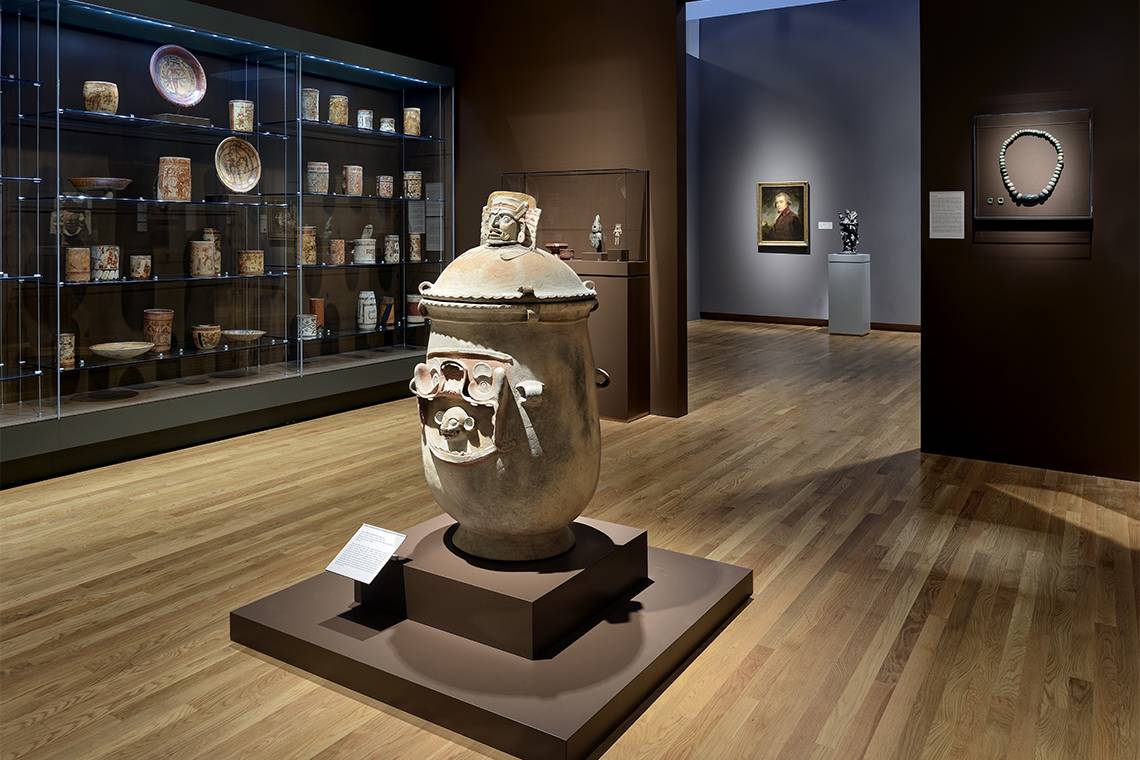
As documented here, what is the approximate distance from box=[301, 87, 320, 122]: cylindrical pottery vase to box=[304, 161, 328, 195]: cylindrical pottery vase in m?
0.36

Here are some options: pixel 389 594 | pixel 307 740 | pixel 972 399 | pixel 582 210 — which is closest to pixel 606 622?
pixel 389 594

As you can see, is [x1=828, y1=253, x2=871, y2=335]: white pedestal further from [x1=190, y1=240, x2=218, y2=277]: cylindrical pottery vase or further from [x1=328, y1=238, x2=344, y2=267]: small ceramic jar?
[x1=190, y1=240, x2=218, y2=277]: cylindrical pottery vase

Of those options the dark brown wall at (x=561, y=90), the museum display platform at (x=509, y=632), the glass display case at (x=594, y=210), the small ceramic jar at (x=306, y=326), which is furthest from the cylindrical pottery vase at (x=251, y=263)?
the museum display platform at (x=509, y=632)

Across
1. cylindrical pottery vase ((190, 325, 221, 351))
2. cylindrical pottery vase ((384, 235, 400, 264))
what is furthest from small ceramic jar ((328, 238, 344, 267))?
cylindrical pottery vase ((190, 325, 221, 351))

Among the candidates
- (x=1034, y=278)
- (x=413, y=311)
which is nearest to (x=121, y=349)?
(x=413, y=311)

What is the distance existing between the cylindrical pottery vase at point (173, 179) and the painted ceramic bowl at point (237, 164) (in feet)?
0.98

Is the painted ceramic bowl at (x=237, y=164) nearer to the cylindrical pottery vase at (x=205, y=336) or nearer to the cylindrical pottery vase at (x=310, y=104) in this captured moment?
the cylindrical pottery vase at (x=310, y=104)

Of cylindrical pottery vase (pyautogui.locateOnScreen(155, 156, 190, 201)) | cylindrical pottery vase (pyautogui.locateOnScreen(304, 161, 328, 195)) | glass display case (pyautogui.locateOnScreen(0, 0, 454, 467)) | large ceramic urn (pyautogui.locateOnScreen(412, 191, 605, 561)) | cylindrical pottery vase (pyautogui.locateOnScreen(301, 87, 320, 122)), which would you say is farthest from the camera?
cylindrical pottery vase (pyautogui.locateOnScreen(304, 161, 328, 195))

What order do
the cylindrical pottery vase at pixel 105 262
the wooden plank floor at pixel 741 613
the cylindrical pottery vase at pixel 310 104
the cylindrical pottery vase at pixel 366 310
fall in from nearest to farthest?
the wooden plank floor at pixel 741 613 < the cylindrical pottery vase at pixel 105 262 < the cylindrical pottery vase at pixel 310 104 < the cylindrical pottery vase at pixel 366 310

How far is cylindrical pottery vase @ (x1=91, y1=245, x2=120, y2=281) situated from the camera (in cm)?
615

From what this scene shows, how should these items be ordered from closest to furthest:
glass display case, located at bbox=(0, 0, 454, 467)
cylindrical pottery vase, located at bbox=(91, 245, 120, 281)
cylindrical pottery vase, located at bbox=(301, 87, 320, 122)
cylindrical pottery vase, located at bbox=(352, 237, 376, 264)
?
glass display case, located at bbox=(0, 0, 454, 467)
cylindrical pottery vase, located at bbox=(91, 245, 120, 281)
cylindrical pottery vase, located at bbox=(301, 87, 320, 122)
cylindrical pottery vase, located at bbox=(352, 237, 376, 264)

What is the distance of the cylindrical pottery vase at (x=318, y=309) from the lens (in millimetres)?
7887

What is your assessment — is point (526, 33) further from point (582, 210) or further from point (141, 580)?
point (141, 580)

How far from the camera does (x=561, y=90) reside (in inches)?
327
